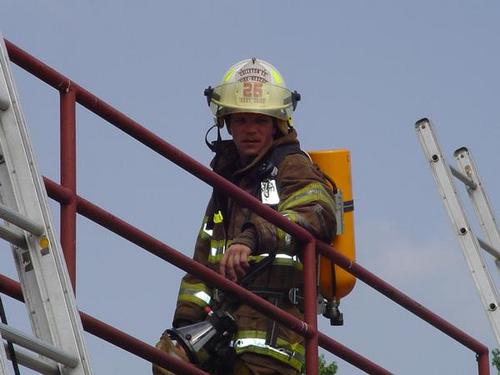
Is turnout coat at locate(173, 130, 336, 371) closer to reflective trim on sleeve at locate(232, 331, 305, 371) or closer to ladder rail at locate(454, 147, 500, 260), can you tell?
reflective trim on sleeve at locate(232, 331, 305, 371)

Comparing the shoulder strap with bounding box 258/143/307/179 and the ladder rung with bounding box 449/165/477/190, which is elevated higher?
the ladder rung with bounding box 449/165/477/190

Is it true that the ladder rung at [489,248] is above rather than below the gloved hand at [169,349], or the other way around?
above

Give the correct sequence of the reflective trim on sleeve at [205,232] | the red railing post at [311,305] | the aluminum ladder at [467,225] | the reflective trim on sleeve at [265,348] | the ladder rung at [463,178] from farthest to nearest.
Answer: the ladder rung at [463,178] < the aluminum ladder at [467,225] < the reflective trim on sleeve at [205,232] < the reflective trim on sleeve at [265,348] < the red railing post at [311,305]

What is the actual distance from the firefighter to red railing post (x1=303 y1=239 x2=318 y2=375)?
0.10 metres

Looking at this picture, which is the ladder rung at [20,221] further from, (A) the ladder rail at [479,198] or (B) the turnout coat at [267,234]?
(A) the ladder rail at [479,198]

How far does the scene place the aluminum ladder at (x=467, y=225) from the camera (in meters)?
7.82

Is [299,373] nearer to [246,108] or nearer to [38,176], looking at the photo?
[246,108]

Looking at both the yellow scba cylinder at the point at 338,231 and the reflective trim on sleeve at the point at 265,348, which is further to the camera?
the yellow scba cylinder at the point at 338,231

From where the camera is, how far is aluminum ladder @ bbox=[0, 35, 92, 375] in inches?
154

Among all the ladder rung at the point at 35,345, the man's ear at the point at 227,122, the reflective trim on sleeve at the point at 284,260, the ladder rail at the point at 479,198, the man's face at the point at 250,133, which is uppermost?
the ladder rail at the point at 479,198

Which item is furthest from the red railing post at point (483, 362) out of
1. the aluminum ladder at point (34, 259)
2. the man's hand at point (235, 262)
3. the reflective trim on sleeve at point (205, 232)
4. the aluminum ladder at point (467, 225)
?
the aluminum ladder at point (34, 259)

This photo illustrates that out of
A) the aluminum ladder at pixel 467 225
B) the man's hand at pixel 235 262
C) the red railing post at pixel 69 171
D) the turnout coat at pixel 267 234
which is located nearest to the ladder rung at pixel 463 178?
the aluminum ladder at pixel 467 225

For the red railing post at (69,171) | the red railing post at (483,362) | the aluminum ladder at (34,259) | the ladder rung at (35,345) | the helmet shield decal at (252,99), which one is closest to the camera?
the ladder rung at (35,345)

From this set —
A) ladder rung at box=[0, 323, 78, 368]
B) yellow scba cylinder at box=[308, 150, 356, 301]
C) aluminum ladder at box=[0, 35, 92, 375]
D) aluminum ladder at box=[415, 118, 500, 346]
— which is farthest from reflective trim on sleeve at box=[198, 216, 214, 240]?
ladder rung at box=[0, 323, 78, 368]
